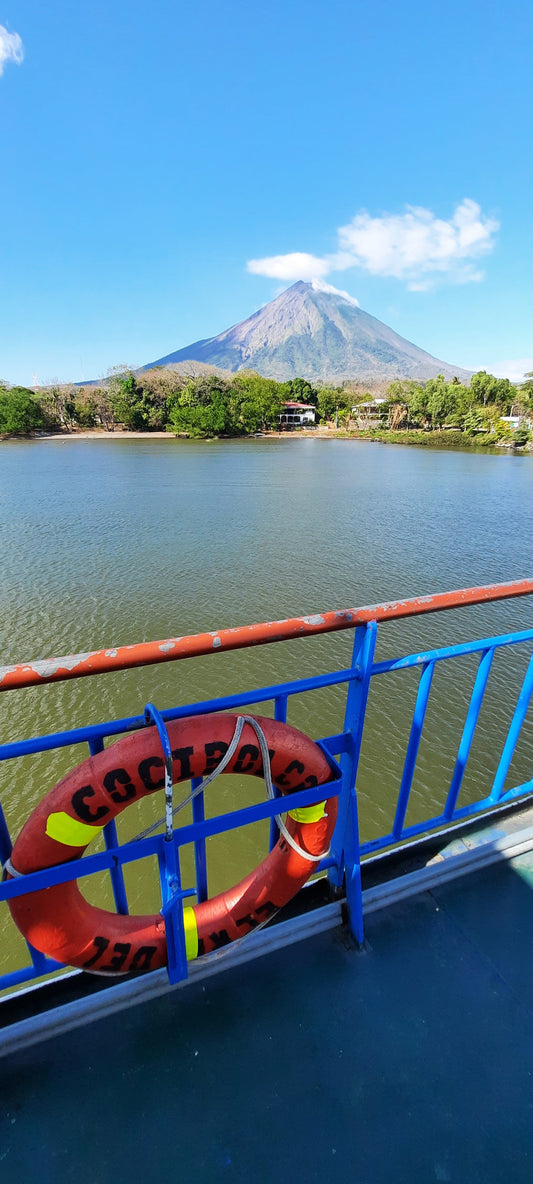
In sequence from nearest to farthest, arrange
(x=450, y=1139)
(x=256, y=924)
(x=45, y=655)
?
1. (x=450, y=1139)
2. (x=256, y=924)
3. (x=45, y=655)

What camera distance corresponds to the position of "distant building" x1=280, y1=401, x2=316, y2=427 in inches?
2723

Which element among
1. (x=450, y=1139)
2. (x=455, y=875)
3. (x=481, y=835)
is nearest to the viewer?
(x=450, y=1139)

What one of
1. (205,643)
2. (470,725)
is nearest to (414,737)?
(470,725)

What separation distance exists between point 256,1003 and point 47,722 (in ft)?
15.9

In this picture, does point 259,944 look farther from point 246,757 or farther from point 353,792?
point 246,757

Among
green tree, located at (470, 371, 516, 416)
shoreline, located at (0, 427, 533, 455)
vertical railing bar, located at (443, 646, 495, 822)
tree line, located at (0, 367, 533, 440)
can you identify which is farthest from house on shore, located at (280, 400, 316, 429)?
vertical railing bar, located at (443, 646, 495, 822)

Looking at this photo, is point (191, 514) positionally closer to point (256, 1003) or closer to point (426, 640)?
point (426, 640)

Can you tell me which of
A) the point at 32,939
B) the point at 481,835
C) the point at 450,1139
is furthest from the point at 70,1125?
the point at 481,835

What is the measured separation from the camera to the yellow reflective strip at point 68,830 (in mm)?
968

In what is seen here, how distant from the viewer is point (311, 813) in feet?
4.02

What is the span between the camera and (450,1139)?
3.28 ft

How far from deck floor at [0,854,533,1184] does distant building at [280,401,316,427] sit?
7147 cm

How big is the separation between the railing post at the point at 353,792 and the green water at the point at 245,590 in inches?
109

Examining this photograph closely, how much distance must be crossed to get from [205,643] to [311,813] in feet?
1.76
